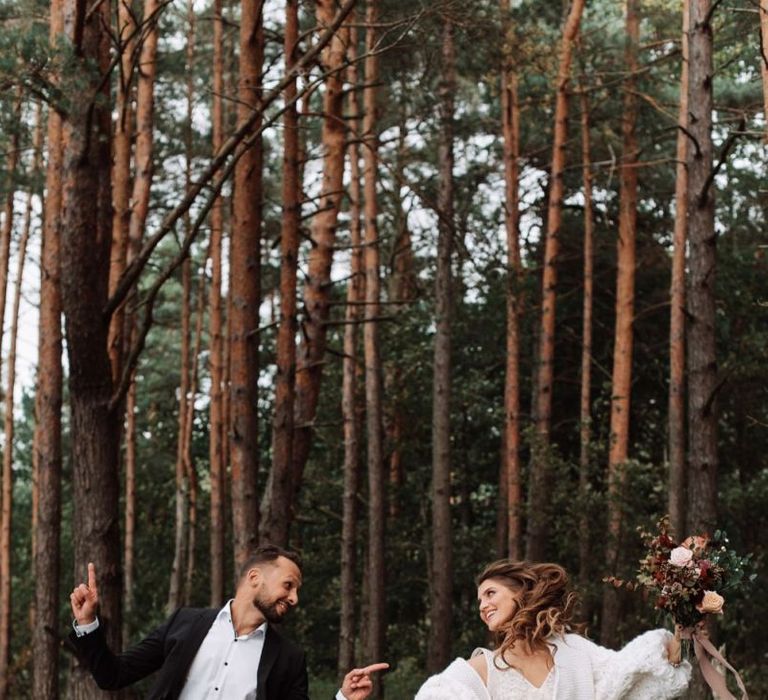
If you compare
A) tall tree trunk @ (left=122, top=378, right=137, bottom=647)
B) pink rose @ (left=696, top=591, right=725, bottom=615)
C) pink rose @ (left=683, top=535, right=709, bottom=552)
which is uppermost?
pink rose @ (left=683, top=535, right=709, bottom=552)

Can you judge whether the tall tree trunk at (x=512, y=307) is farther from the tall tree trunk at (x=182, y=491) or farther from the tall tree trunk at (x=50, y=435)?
the tall tree trunk at (x=50, y=435)

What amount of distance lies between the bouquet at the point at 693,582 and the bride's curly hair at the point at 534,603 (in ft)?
1.52

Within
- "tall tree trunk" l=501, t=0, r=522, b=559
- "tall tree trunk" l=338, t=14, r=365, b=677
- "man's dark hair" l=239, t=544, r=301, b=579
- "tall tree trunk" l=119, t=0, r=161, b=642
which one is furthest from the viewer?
"tall tree trunk" l=501, t=0, r=522, b=559

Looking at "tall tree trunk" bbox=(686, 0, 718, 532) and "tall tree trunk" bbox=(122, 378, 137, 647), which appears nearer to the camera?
"tall tree trunk" bbox=(686, 0, 718, 532)

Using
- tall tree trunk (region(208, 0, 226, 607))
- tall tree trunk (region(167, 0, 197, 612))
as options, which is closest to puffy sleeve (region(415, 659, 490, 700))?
tall tree trunk (region(208, 0, 226, 607))

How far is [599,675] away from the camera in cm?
483

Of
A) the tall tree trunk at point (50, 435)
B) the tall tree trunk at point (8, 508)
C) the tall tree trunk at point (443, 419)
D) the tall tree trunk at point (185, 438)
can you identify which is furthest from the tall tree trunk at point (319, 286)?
the tall tree trunk at point (185, 438)

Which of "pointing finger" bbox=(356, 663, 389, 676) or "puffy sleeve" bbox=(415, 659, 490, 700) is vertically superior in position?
"pointing finger" bbox=(356, 663, 389, 676)

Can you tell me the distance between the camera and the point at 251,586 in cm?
502

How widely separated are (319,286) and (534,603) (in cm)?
926

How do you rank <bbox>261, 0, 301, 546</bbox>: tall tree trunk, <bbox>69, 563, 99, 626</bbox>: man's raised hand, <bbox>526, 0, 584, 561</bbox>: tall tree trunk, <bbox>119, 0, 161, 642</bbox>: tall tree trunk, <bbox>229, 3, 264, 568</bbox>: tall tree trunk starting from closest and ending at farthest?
<bbox>69, 563, 99, 626</bbox>: man's raised hand, <bbox>229, 3, 264, 568</bbox>: tall tree trunk, <bbox>261, 0, 301, 546</bbox>: tall tree trunk, <bbox>119, 0, 161, 642</bbox>: tall tree trunk, <bbox>526, 0, 584, 561</bbox>: tall tree trunk

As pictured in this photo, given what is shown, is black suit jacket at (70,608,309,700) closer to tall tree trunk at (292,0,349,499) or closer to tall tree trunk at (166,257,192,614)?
tall tree trunk at (292,0,349,499)

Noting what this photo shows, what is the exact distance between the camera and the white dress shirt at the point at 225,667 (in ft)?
16.3

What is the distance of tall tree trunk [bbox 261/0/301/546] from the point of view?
39.0 ft
